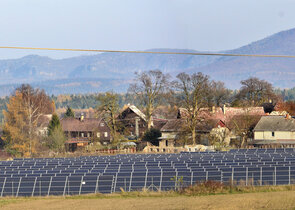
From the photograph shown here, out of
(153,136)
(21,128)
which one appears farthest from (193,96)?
(21,128)

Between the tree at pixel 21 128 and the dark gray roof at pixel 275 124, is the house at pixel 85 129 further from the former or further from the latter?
the dark gray roof at pixel 275 124

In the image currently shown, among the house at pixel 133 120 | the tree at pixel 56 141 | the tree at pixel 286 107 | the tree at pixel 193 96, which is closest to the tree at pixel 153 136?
the tree at pixel 193 96

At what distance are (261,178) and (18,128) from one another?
157 ft

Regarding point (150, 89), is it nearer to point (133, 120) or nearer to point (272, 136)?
point (133, 120)

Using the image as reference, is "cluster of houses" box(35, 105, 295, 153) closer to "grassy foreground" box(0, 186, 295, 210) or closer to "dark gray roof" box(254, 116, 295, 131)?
"dark gray roof" box(254, 116, 295, 131)

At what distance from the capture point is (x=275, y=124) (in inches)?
2874

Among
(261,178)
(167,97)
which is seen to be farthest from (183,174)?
(167,97)

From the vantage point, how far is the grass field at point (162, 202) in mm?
24125

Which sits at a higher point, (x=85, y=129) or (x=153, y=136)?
(x=85, y=129)

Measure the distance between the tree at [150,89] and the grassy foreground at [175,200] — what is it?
4852cm

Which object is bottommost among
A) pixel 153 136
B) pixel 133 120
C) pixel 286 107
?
pixel 153 136

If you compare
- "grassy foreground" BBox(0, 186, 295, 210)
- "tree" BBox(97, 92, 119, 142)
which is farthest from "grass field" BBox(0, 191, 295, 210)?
"tree" BBox(97, 92, 119, 142)

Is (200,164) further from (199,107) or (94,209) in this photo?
(199,107)

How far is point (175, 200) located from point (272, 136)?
48.1 metres
